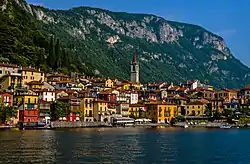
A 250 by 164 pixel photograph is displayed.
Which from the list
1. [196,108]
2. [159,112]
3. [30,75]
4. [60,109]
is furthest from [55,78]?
[196,108]

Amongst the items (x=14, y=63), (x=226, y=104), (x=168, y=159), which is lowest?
(x=168, y=159)

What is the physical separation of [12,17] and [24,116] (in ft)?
198

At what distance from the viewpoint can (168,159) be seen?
4209cm

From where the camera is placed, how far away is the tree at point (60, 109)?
327ft

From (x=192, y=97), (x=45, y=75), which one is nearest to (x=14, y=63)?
(x=45, y=75)

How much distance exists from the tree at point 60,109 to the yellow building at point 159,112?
27846mm

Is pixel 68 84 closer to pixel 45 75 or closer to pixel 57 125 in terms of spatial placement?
pixel 45 75

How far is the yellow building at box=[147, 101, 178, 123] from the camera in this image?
12044 centimetres

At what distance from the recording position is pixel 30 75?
372 feet

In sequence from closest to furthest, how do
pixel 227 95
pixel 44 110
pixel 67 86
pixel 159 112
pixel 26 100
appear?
pixel 26 100 → pixel 44 110 → pixel 159 112 → pixel 67 86 → pixel 227 95

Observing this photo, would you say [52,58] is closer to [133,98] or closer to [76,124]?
[133,98]

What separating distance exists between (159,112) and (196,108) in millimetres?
12782

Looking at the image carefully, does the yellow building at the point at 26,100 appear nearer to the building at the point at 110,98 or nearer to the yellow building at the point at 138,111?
the building at the point at 110,98

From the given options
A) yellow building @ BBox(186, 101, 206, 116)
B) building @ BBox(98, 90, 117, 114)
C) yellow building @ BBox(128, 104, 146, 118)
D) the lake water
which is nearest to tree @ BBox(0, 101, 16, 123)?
building @ BBox(98, 90, 117, 114)
